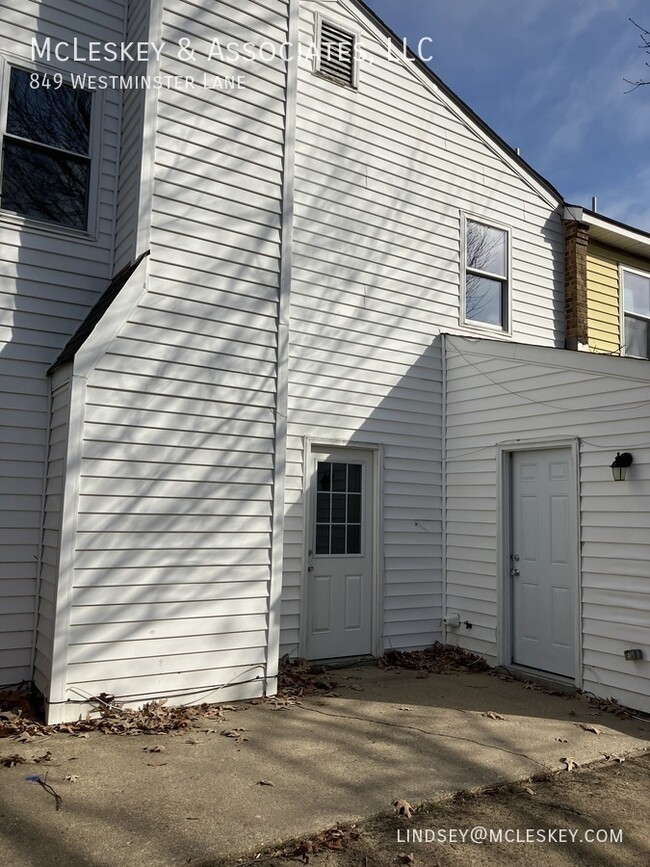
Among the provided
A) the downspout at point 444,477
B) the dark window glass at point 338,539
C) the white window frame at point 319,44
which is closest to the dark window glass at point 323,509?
the dark window glass at point 338,539

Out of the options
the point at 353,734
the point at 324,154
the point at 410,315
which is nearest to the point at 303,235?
the point at 324,154

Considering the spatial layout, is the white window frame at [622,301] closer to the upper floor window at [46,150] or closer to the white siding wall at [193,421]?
the white siding wall at [193,421]

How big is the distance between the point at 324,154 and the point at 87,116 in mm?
2585

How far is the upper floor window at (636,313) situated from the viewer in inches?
394

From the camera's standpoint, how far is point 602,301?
386 inches

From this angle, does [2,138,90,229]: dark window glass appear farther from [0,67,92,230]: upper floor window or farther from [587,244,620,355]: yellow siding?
[587,244,620,355]: yellow siding

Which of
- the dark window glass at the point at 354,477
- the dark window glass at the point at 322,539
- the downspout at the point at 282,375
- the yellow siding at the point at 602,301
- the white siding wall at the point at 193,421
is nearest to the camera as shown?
the white siding wall at the point at 193,421

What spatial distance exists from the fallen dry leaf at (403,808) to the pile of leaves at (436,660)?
10.6ft

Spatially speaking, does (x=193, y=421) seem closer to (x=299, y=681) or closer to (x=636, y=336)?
(x=299, y=681)

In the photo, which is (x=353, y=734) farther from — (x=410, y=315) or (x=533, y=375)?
(x=410, y=315)

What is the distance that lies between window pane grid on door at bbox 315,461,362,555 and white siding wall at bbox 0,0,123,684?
281cm

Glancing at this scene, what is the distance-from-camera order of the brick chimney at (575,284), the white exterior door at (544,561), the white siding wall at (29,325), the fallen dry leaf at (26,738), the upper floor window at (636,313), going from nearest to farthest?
the fallen dry leaf at (26,738) < the white siding wall at (29,325) < the white exterior door at (544,561) < the brick chimney at (575,284) < the upper floor window at (636,313)

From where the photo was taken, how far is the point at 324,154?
7332 mm

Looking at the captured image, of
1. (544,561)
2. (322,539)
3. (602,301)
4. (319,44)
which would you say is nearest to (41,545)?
(322,539)
